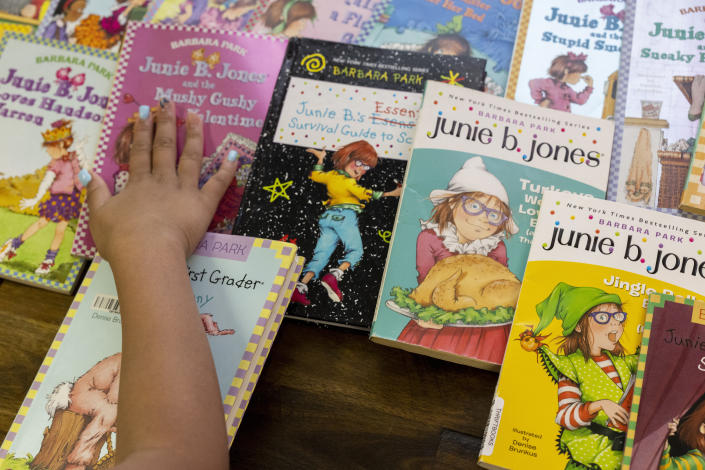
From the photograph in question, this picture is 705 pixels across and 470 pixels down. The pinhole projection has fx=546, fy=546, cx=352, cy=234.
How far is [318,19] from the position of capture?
90 centimetres

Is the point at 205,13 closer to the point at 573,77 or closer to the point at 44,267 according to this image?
the point at 44,267

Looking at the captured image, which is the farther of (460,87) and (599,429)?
(460,87)

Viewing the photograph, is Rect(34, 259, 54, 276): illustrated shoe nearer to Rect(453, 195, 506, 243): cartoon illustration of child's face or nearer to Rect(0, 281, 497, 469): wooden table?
Rect(0, 281, 497, 469): wooden table

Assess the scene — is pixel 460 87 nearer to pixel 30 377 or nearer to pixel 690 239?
pixel 690 239

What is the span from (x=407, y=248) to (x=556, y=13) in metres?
0.47

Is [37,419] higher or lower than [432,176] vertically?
lower

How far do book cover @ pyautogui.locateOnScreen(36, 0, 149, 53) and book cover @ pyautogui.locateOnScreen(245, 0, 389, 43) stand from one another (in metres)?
0.21

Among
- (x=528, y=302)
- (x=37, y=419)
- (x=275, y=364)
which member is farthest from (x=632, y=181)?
(x=37, y=419)

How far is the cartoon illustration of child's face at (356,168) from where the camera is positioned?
29.7 inches

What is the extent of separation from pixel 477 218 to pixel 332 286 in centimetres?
20

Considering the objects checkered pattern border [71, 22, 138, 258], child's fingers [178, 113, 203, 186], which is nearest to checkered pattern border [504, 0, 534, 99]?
A: child's fingers [178, 113, 203, 186]

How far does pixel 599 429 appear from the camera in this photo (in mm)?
585

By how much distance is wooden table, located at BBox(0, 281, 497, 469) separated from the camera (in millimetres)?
644

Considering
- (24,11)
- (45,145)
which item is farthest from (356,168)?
(24,11)
